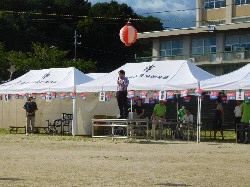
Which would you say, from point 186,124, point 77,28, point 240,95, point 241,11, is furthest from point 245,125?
point 77,28

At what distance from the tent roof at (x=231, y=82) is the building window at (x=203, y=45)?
115 feet

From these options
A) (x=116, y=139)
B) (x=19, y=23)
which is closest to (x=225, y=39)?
(x=19, y=23)

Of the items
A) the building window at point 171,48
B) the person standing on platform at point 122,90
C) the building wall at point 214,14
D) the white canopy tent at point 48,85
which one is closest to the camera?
the person standing on platform at point 122,90

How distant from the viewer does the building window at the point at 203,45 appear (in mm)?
55438

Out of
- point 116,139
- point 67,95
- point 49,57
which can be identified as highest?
point 49,57

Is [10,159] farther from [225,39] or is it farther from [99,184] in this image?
[225,39]

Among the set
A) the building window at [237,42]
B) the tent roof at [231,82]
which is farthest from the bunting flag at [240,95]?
the building window at [237,42]

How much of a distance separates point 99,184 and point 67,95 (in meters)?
18.6

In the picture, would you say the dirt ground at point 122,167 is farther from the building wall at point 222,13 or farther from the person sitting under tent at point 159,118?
the building wall at point 222,13

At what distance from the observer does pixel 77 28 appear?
71062mm

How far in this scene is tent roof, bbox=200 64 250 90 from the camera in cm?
1958

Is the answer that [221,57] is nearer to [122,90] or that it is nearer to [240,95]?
[240,95]

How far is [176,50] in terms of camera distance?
58094mm

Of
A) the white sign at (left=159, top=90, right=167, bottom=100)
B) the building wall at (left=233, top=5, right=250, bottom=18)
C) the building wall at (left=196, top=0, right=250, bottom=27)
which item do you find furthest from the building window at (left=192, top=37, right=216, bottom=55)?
the white sign at (left=159, top=90, right=167, bottom=100)
